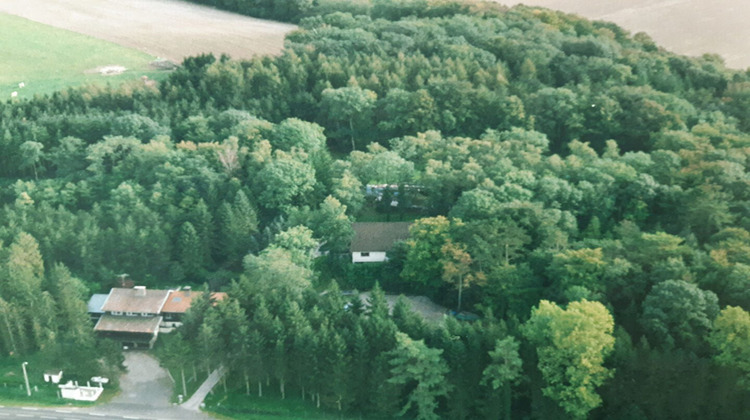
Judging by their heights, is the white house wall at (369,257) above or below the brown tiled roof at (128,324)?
above

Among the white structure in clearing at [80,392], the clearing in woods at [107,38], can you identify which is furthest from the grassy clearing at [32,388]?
the clearing in woods at [107,38]

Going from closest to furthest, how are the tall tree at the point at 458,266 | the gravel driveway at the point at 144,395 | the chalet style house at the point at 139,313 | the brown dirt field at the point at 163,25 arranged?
the gravel driveway at the point at 144,395
the tall tree at the point at 458,266
the chalet style house at the point at 139,313
the brown dirt field at the point at 163,25

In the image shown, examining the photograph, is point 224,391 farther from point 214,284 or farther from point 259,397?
point 214,284

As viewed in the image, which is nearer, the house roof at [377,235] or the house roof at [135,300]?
the house roof at [135,300]

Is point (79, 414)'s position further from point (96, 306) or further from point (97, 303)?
point (97, 303)

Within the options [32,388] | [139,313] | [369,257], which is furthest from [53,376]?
[369,257]

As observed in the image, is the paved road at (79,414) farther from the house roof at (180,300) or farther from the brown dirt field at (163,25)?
the brown dirt field at (163,25)
